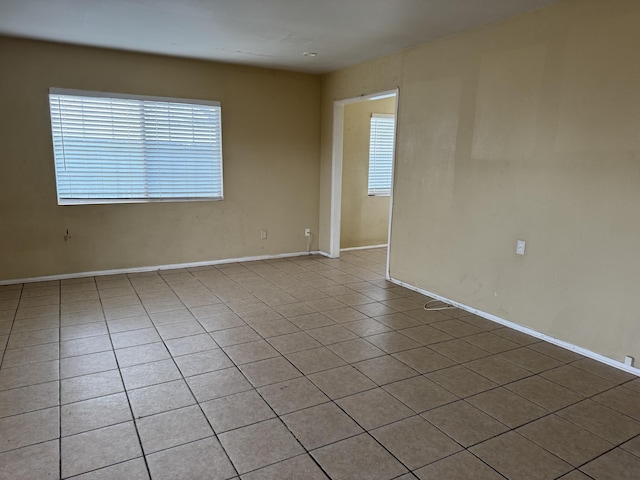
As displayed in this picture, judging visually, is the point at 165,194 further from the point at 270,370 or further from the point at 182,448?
the point at 182,448

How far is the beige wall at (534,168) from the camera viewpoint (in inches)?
108

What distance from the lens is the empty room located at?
6.93 ft

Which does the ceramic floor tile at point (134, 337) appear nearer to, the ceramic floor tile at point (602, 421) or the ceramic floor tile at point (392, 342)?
the ceramic floor tile at point (392, 342)

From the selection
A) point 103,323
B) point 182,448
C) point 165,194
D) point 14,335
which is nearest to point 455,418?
point 182,448

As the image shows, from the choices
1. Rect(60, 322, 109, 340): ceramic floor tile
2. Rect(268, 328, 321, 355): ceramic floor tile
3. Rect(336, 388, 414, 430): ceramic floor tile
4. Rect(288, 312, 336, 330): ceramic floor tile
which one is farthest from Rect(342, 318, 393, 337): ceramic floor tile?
Rect(60, 322, 109, 340): ceramic floor tile

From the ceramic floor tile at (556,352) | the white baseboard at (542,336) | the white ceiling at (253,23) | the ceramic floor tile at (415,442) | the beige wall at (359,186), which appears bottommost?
the ceramic floor tile at (415,442)

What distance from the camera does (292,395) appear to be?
8.00 ft

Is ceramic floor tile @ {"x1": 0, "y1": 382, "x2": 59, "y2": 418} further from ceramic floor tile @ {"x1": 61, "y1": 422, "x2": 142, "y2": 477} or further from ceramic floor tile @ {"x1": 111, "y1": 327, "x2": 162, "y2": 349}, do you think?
ceramic floor tile @ {"x1": 111, "y1": 327, "x2": 162, "y2": 349}

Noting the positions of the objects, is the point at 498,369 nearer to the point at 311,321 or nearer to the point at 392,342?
the point at 392,342

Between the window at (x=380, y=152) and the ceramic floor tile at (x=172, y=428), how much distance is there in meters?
4.79

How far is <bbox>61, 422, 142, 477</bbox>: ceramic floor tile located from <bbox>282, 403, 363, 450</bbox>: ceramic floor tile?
739mm

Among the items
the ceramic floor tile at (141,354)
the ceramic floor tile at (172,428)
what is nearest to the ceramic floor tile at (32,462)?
the ceramic floor tile at (172,428)

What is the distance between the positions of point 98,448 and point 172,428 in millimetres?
327

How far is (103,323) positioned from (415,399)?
2.51 metres
